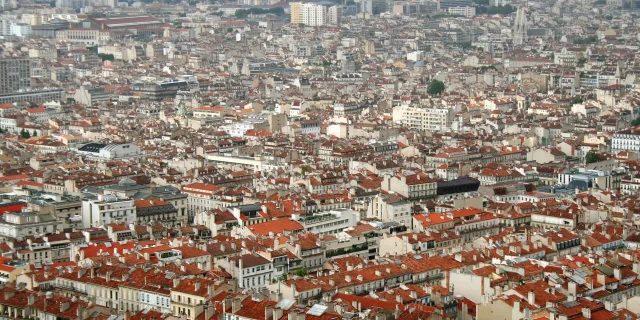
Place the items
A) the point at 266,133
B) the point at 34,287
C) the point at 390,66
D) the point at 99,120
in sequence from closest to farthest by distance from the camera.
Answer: the point at 34,287
the point at 266,133
the point at 99,120
the point at 390,66

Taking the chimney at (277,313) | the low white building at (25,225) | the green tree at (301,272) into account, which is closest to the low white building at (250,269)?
the green tree at (301,272)

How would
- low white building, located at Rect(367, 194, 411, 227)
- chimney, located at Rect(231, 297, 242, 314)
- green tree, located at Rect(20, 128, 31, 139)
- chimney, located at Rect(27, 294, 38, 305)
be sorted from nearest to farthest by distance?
1. chimney, located at Rect(231, 297, 242, 314)
2. chimney, located at Rect(27, 294, 38, 305)
3. low white building, located at Rect(367, 194, 411, 227)
4. green tree, located at Rect(20, 128, 31, 139)

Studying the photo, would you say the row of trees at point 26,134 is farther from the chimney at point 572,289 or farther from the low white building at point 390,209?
the chimney at point 572,289

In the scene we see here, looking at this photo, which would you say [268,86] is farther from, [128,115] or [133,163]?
[133,163]

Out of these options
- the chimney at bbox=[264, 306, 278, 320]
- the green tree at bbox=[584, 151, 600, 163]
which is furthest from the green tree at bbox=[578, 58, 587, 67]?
the chimney at bbox=[264, 306, 278, 320]

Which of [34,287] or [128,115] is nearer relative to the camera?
[34,287]

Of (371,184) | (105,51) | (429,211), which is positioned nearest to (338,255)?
(429,211)

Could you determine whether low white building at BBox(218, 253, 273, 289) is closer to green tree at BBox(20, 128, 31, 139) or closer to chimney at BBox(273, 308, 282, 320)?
chimney at BBox(273, 308, 282, 320)
